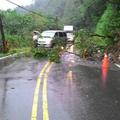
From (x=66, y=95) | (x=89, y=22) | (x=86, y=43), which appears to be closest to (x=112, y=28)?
(x=86, y=43)

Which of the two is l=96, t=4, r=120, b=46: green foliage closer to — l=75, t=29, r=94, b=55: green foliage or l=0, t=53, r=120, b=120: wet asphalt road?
l=75, t=29, r=94, b=55: green foliage

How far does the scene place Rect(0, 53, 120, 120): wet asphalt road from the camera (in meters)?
9.58

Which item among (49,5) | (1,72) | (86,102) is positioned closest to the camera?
(86,102)

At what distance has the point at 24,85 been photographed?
1434 cm

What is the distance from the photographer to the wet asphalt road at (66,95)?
9578 mm

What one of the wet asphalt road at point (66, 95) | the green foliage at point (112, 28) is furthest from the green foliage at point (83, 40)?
the wet asphalt road at point (66, 95)

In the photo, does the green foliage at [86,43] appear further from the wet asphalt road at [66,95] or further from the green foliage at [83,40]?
the wet asphalt road at [66,95]

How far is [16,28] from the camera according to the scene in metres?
48.1

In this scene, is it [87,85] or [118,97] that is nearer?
[118,97]

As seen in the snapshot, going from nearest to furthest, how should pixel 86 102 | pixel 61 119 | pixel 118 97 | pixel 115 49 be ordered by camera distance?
pixel 61 119
pixel 86 102
pixel 118 97
pixel 115 49

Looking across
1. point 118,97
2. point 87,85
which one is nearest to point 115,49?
point 87,85

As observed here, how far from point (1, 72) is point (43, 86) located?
4.93 m

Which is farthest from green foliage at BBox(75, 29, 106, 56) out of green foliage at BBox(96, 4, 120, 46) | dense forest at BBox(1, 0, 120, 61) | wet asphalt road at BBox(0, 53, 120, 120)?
wet asphalt road at BBox(0, 53, 120, 120)

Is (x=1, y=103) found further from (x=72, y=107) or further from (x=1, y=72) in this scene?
(x=1, y=72)
